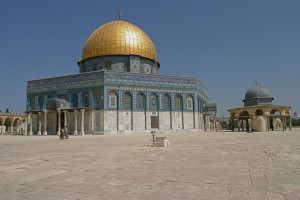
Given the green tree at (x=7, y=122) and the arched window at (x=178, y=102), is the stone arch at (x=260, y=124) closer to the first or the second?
the arched window at (x=178, y=102)

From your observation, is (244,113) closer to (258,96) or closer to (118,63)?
(258,96)

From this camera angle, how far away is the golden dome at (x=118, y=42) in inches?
1417

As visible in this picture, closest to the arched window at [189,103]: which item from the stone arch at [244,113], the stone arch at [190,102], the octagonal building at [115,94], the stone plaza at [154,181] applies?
the stone arch at [190,102]

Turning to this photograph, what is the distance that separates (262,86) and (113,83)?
78.7 feet

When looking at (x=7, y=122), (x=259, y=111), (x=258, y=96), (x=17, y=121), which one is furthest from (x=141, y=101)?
(x=17, y=121)

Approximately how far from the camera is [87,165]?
23.4 feet

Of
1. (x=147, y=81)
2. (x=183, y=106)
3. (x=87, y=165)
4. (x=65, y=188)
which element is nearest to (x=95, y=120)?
(x=147, y=81)

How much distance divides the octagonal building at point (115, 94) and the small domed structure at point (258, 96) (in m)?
8.49

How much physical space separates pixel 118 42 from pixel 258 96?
72.4ft

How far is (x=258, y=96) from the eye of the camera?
40656 mm

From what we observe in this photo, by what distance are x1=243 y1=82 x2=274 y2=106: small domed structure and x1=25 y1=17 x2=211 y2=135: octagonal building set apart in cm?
849

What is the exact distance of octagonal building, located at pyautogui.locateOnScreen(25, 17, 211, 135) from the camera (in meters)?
31.3

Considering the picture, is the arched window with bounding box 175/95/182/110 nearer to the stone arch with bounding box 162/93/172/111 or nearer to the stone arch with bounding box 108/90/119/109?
the stone arch with bounding box 162/93/172/111

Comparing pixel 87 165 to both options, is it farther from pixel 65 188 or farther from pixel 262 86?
pixel 262 86
